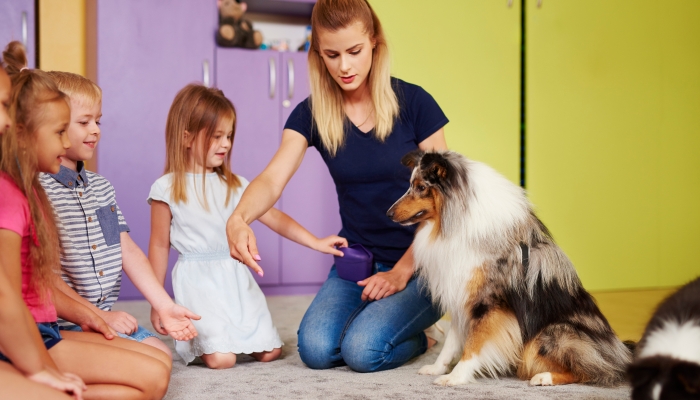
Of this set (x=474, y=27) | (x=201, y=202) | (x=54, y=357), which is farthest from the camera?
(x=474, y=27)

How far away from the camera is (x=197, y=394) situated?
Answer: 73.0 inches

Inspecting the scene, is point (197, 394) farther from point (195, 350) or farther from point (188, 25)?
point (188, 25)

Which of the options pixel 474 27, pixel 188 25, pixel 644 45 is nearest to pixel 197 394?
pixel 188 25

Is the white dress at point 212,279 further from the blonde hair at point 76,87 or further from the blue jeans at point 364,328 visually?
the blonde hair at point 76,87

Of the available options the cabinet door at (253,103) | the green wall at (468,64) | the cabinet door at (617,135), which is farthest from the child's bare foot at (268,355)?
the cabinet door at (617,135)

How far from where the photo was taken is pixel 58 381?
136 centimetres

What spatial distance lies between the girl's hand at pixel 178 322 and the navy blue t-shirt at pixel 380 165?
762 mm

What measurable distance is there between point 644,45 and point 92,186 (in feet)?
12.1

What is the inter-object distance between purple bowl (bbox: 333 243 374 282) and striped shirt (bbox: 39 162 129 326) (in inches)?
30.8

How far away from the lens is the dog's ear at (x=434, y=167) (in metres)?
1.98

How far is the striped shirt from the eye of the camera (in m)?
1.92

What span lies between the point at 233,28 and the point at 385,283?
84.8 inches

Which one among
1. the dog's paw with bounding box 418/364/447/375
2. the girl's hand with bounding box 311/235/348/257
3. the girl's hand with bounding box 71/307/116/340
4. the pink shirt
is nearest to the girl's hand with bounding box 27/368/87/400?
the pink shirt

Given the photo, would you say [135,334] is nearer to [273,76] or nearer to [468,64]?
[273,76]
